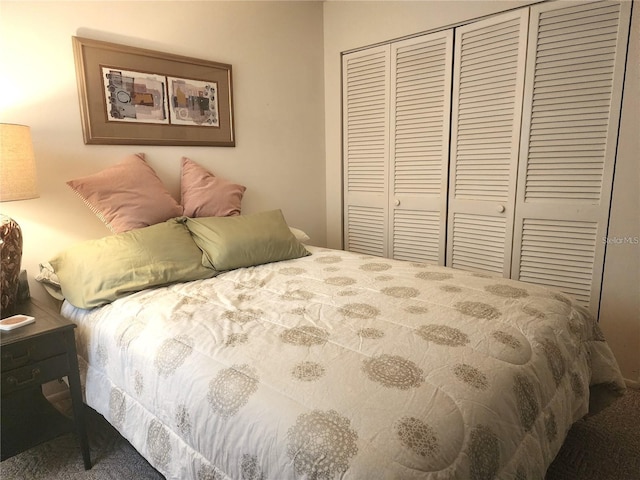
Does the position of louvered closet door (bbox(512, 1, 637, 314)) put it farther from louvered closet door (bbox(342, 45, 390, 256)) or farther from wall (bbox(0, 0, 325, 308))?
wall (bbox(0, 0, 325, 308))

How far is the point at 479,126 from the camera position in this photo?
246cm

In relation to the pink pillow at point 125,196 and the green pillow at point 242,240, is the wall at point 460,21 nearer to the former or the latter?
the green pillow at point 242,240

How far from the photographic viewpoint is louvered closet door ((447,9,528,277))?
2.30 m

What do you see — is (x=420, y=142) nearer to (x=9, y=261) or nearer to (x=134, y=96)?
(x=134, y=96)

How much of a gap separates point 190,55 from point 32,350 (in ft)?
5.78

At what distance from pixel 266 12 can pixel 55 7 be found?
1.30m

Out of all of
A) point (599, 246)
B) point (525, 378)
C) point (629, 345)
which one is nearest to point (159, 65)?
point (525, 378)

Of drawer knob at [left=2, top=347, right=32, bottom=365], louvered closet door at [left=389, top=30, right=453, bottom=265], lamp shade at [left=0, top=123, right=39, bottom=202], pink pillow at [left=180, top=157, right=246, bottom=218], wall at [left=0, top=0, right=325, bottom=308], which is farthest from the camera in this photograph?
louvered closet door at [left=389, top=30, right=453, bottom=265]

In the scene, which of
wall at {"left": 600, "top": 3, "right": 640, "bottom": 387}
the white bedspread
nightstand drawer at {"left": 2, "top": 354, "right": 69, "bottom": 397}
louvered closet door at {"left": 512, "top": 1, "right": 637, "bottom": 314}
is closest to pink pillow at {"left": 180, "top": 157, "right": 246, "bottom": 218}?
the white bedspread

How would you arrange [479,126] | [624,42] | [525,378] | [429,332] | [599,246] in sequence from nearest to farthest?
[525,378] → [429,332] → [624,42] → [599,246] → [479,126]

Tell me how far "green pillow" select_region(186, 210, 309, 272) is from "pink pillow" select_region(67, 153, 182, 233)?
0.64ft

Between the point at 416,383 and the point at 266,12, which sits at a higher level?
the point at 266,12

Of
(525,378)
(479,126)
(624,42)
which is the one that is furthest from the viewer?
(479,126)

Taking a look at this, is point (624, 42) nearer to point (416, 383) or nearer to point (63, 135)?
point (416, 383)
